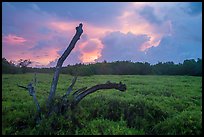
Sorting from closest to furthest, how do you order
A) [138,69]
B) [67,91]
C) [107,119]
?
[67,91] → [107,119] → [138,69]

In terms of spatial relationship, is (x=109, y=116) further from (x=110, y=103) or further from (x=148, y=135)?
(x=148, y=135)

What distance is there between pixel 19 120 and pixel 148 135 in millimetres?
5378

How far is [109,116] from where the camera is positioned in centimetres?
1275

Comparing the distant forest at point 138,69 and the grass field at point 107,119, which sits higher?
the distant forest at point 138,69

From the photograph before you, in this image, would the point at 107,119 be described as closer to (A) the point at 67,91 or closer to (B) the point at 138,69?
(A) the point at 67,91

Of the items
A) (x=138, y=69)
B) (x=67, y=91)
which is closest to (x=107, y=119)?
(x=67, y=91)

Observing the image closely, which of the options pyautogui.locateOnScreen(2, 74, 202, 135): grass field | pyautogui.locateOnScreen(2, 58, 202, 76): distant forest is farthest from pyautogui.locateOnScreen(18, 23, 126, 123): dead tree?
pyautogui.locateOnScreen(2, 58, 202, 76): distant forest

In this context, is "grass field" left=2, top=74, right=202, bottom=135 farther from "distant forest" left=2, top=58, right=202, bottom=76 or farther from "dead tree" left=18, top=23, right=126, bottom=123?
"distant forest" left=2, top=58, right=202, bottom=76

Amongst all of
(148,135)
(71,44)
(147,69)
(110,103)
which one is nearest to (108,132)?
(148,135)

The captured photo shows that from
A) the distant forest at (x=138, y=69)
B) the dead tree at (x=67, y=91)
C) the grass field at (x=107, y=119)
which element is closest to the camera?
the grass field at (x=107, y=119)

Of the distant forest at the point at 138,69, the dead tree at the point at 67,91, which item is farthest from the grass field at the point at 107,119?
the distant forest at the point at 138,69

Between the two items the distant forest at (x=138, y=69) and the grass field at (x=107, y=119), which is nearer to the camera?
the grass field at (x=107, y=119)

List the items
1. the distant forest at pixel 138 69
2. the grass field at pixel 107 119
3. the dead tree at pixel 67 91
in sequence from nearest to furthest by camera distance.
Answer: the grass field at pixel 107 119 → the dead tree at pixel 67 91 → the distant forest at pixel 138 69

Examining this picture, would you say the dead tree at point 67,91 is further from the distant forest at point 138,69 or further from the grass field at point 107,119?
the distant forest at point 138,69
